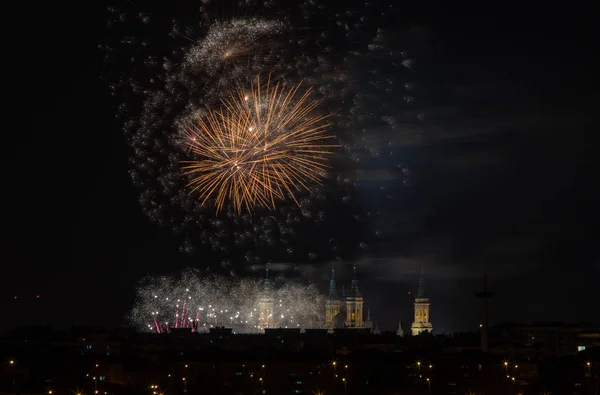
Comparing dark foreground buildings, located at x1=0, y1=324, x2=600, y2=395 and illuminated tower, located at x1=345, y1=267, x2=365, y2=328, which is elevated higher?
illuminated tower, located at x1=345, y1=267, x2=365, y2=328

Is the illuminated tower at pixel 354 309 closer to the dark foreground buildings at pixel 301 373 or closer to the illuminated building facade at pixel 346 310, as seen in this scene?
the illuminated building facade at pixel 346 310

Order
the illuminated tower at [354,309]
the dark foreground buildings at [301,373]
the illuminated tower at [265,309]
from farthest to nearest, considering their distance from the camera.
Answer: the illuminated tower at [354,309]
the illuminated tower at [265,309]
the dark foreground buildings at [301,373]

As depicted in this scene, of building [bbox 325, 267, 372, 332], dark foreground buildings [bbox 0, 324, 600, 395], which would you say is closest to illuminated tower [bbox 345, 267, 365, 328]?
building [bbox 325, 267, 372, 332]

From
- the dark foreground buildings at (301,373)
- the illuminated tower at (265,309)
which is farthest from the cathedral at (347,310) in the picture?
the dark foreground buildings at (301,373)

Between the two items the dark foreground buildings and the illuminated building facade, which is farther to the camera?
the illuminated building facade

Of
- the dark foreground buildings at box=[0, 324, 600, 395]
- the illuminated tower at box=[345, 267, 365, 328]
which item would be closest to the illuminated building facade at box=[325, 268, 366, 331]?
the illuminated tower at box=[345, 267, 365, 328]

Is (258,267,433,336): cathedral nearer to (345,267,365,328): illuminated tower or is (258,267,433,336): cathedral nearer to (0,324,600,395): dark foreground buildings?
(345,267,365,328): illuminated tower

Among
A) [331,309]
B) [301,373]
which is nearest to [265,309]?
[331,309]

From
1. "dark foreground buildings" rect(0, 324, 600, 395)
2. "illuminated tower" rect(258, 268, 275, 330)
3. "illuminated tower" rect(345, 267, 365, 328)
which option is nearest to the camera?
"dark foreground buildings" rect(0, 324, 600, 395)

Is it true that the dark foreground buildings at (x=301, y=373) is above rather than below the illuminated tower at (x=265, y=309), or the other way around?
below

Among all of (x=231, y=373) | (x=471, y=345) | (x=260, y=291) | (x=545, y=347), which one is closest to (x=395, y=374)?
(x=231, y=373)

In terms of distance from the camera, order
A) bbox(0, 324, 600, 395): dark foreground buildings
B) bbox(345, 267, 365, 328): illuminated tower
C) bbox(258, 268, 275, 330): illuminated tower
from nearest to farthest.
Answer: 1. bbox(0, 324, 600, 395): dark foreground buildings
2. bbox(258, 268, 275, 330): illuminated tower
3. bbox(345, 267, 365, 328): illuminated tower
